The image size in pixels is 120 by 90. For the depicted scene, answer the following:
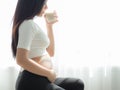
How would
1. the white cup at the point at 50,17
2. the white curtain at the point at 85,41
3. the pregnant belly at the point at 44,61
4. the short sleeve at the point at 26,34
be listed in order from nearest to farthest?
the short sleeve at the point at 26,34 → the pregnant belly at the point at 44,61 → the white cup at the point at 50,17 → the white curtain at the point at 85,41

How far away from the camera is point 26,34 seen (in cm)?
123

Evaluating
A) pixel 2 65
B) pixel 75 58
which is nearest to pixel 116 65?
pixel 75 58

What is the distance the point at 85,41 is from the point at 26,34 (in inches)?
32.9

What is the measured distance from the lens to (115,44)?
1.96 meters

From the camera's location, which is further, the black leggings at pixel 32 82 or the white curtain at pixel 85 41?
the white curtain at pixel 85 41

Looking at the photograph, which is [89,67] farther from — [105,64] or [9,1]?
[9,1]

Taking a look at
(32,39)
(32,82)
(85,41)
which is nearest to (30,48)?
(32,39)

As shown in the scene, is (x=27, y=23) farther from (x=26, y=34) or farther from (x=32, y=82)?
(x=32, y=82)

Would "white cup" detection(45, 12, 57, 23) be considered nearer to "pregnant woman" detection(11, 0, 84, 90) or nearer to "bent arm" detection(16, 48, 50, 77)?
"pregnant woman" detection(11, 0, 84, 90)

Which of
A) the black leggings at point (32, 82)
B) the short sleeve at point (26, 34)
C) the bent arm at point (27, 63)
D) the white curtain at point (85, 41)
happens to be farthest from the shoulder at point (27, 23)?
the white curtain at point (85, 41)

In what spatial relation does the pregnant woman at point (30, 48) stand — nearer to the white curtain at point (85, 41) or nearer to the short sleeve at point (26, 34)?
the short sleeve at point (26, 34)

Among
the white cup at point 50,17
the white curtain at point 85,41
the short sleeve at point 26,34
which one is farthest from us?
the white curtain at point 85,41

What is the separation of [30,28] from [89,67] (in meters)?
0.92

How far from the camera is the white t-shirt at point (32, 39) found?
4.03ft
